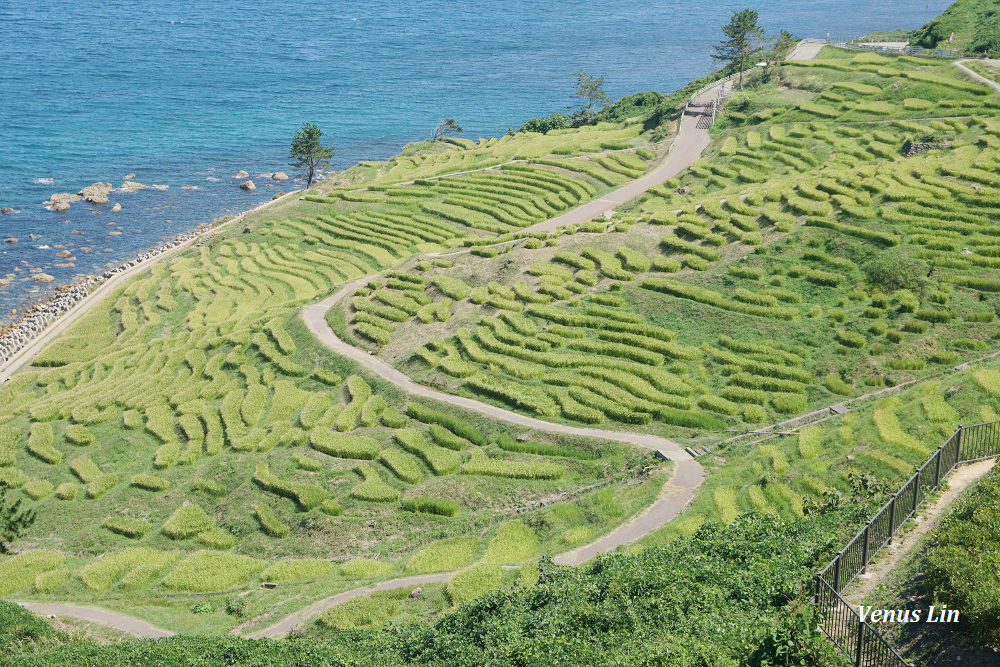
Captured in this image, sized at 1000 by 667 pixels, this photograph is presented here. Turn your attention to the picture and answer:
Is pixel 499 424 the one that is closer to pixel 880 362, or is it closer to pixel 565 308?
pixel 565 308

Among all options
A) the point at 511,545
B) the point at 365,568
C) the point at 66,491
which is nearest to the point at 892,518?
the point at 511,545

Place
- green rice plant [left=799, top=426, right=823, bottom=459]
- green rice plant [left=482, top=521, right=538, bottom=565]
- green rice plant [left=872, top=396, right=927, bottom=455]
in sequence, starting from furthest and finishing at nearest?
green rice plant [left=799, top=426, right=823, bottom=459]
green rice plant [left=482, top=521, right=538, bottom=565]
green rice plant [left=872, top=396, right=927, bottom=455]

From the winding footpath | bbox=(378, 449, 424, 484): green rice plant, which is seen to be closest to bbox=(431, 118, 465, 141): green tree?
the winding footpath

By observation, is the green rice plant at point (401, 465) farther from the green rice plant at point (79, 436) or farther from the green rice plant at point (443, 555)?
the green rice plant at point (79, 436)

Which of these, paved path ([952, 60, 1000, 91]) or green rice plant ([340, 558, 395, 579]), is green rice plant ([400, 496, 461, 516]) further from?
paved path ([952, 60, 1000, 91])

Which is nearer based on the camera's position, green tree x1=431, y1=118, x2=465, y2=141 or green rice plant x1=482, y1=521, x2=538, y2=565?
green rice plant x1=482, y1=521, x2=538, y2=565

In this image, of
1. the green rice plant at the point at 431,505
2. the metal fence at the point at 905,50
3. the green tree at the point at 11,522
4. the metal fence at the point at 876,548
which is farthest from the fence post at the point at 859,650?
the metal fence at the point at 905,50

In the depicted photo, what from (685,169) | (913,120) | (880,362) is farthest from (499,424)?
(913,120)
